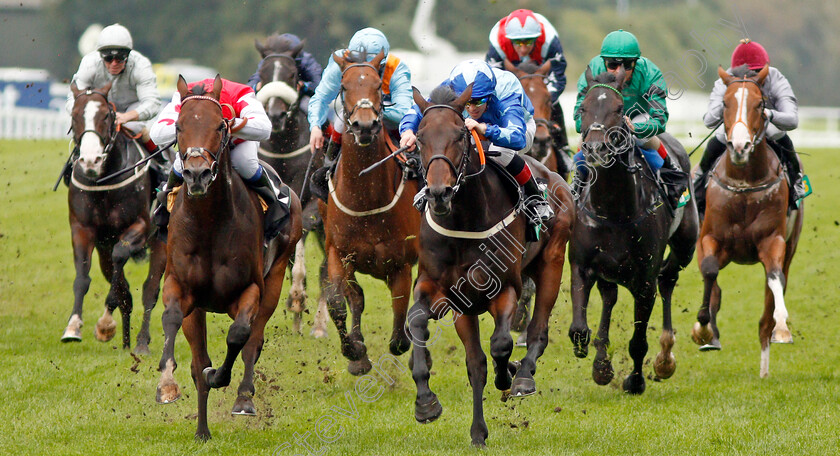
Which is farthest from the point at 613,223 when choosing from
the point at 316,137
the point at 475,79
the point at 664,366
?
the point at 316,137

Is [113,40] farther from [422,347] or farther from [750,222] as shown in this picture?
[750,222]

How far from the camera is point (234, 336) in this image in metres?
6.00

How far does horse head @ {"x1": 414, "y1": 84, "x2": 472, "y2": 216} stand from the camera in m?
5.35

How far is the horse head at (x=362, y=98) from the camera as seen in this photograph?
6625 mm

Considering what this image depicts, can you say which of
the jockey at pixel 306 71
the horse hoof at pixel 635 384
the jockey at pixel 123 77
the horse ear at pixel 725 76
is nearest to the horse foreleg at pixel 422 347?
the horse hoof at pixel 635 384

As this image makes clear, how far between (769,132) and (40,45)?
40.9 m

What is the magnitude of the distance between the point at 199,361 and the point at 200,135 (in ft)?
4.83

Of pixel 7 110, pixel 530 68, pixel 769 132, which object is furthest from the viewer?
pixel 7 110

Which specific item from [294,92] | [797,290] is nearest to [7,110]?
[294,92]

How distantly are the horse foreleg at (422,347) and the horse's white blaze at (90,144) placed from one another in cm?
330

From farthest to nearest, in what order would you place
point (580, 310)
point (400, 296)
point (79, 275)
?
1. point (79, 275)
2. point (400, 296)
3. point (580, 310)

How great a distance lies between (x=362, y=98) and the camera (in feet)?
22.2

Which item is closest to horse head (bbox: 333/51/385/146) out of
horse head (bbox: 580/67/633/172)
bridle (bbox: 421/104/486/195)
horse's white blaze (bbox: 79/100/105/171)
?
bridle (bbox: 421/104/486/195)

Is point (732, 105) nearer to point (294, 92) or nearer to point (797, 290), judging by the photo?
point (294, 92)
